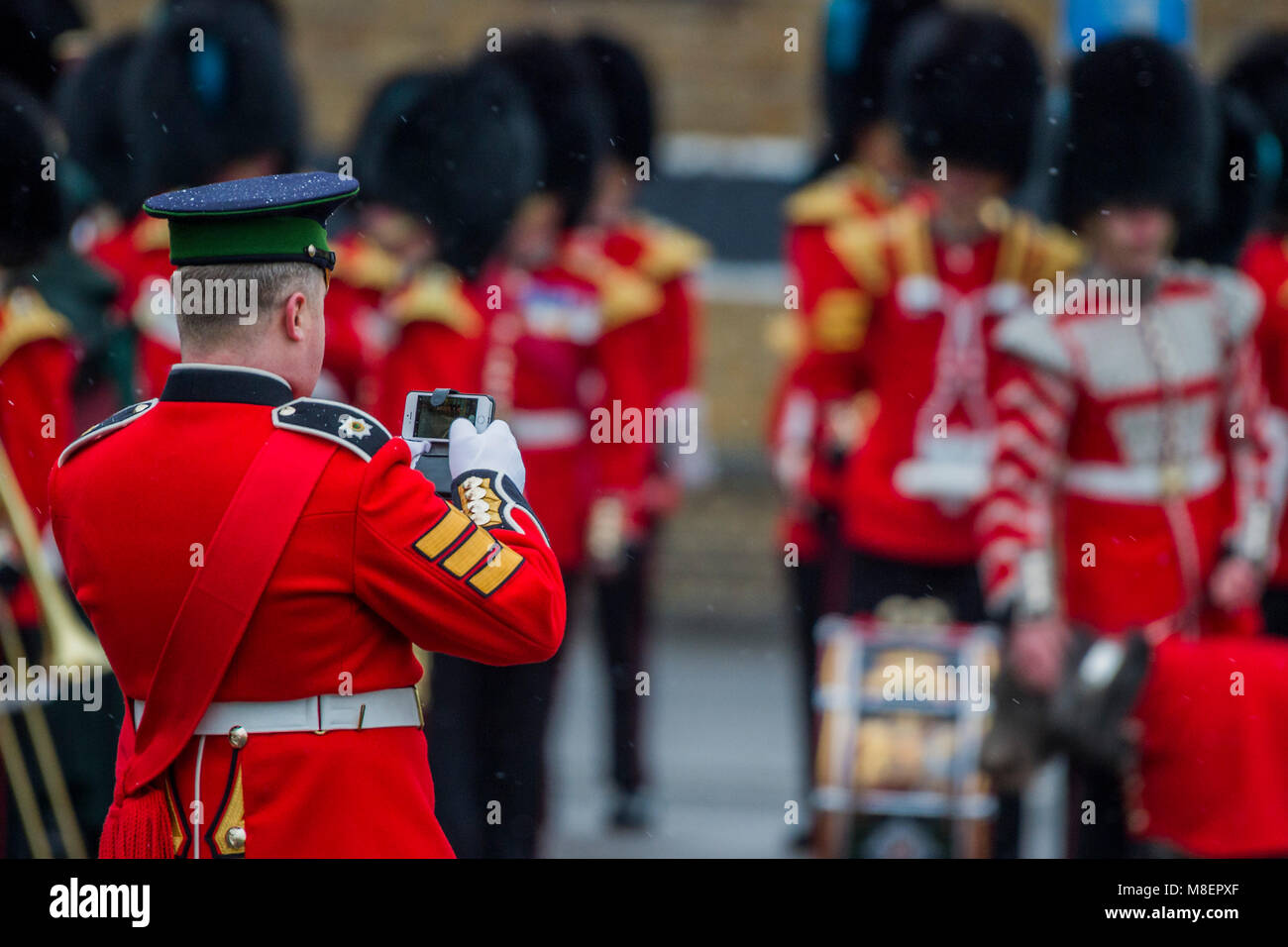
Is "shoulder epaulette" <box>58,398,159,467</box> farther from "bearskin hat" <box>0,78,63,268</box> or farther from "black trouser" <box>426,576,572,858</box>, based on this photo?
"black trouser" <box>426,576,572,858</box>

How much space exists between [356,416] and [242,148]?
10.6 feet

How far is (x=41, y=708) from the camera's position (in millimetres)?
4680

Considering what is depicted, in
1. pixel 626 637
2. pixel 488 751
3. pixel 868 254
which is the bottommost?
pixel 488 751

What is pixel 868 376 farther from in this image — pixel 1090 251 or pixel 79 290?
pixel 79 290

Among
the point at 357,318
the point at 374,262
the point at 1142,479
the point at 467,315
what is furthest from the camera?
the point at 374,262

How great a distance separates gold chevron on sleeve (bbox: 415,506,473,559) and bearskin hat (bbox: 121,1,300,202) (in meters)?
3.22

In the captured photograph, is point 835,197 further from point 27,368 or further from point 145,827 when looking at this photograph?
point 145,827

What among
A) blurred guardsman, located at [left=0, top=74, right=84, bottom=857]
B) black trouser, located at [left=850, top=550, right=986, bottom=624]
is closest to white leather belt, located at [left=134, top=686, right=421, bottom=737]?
blurred guardsman, located at [left=0, top=74, right=84, bottom=857]

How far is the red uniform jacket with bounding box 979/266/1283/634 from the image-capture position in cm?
493

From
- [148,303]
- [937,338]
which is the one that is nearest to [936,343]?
[937,338]

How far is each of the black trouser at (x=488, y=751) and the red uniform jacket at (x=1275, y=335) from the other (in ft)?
6.29

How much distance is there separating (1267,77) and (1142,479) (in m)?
2.46

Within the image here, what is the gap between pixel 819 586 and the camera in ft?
22.4
